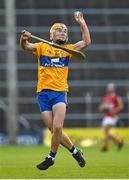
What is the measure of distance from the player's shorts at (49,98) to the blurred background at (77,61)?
66.9 ft

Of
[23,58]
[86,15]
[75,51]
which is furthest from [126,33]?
[75,51]

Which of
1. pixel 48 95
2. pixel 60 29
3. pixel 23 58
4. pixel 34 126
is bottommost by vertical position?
pixel 34 126

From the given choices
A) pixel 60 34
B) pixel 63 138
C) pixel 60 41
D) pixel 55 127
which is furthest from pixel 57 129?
pixel 60 34

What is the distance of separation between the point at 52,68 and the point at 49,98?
51cm

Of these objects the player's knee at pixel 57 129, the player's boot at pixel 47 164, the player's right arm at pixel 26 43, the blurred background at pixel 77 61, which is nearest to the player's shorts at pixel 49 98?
the player's knee at pixel 57 129

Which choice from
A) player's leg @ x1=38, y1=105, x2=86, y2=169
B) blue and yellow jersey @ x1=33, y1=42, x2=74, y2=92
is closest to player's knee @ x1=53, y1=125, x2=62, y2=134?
player's leg @ x1=38, y1=105, x2=86, y2=169

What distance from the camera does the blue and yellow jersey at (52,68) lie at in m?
14.4

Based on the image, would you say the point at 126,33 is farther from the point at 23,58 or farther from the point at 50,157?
the point at 50,157

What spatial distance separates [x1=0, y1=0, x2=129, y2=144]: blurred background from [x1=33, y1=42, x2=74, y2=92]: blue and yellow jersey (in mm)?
20397

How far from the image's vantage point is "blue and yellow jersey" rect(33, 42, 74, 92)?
1435 cm

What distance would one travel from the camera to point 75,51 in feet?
47.2

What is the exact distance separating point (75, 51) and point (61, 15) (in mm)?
22046

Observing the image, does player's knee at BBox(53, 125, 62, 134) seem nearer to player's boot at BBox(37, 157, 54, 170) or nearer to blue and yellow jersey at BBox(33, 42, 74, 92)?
player's boot at BBox(37, 157, 54, 170)

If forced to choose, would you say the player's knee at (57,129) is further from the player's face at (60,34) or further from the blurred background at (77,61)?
the blurred background at (77,61)
